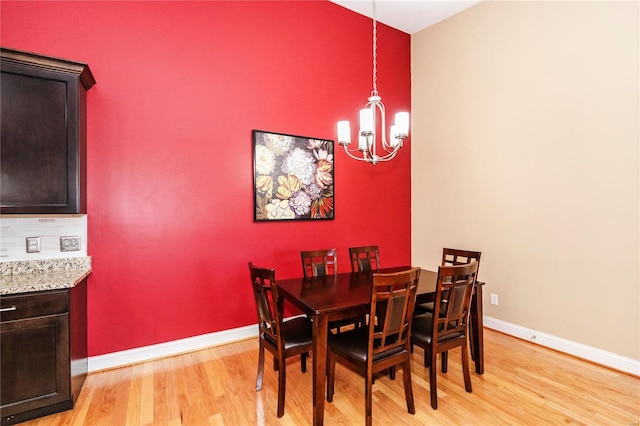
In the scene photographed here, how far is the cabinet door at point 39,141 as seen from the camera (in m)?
2.10

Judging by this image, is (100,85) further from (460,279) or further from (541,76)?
(541,76)

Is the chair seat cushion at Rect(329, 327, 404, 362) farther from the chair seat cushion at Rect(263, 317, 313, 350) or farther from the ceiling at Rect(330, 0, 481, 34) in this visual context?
the ceiling at Rect(330, 0, 481, 34)

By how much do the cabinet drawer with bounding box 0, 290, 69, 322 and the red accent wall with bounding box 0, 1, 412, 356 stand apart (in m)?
0.59

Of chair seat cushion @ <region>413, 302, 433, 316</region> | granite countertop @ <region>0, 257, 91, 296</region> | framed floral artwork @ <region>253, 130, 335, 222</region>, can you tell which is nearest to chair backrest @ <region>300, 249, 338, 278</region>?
framed floral artwork @ <region>253, 130, 335, 222</region>

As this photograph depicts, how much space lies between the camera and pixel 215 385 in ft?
7.94

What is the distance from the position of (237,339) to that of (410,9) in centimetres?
425

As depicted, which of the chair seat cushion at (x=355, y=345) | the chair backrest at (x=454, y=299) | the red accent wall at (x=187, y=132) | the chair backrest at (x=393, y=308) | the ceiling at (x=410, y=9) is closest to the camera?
the chair backrest at (x=393, y=308)

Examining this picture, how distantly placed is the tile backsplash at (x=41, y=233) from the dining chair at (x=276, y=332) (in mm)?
1493

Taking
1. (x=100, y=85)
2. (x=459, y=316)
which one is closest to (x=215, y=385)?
(x=459, y=316)

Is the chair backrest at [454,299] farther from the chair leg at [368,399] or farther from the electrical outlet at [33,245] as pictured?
the electrical outlet at [33,245]

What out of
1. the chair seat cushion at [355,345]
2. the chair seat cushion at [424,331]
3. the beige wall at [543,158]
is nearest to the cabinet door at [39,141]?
the chair seat cushion at [355,345]

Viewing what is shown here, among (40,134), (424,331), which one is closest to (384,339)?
(424,331)

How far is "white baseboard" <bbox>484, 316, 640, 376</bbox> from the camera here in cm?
263

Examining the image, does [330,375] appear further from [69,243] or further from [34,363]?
[69,243]
